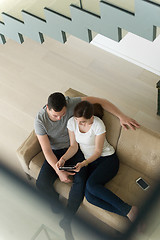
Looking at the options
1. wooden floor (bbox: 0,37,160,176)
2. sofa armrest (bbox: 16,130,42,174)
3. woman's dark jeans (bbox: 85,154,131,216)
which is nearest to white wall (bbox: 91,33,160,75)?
wooden floor (bbox: 0,37,160,176)

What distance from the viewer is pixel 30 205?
0.43 metres

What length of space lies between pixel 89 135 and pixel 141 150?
38 cm

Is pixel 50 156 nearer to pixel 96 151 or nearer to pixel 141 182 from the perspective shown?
pixel 96 151

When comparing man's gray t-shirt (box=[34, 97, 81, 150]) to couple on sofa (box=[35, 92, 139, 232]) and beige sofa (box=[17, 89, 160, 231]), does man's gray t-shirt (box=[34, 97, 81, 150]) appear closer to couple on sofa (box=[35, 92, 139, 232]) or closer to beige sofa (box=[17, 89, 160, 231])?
couple on sofa (box=[35, 92, 139, 232])

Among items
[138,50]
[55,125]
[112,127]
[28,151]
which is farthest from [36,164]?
[138,50]

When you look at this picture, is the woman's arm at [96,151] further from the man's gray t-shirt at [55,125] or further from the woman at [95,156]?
the man's gray t-shirt at [55,125]

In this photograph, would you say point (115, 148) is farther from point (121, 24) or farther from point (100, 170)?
point (121, 24)

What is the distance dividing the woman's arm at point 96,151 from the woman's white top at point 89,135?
30mm

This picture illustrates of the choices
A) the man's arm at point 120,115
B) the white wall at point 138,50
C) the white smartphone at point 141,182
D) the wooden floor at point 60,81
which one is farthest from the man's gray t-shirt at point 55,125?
the white wall at point 138,50

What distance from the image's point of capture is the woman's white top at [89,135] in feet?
7.41

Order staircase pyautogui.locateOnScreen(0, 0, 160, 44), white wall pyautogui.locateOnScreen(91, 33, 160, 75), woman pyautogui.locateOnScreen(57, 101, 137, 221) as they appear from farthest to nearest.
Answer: white wall pyautogui.locateOnScreen(91, 33, 160, 75), woman pyautogui.locateOnScreen(57, 101, 137, 221), staircase pyautogui.locateOnScreen(0, 0, 160, 44)

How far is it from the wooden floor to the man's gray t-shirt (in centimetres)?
85

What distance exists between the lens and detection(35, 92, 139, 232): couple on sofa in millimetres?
2197

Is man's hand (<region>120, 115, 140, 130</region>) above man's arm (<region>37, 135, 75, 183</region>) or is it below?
above
